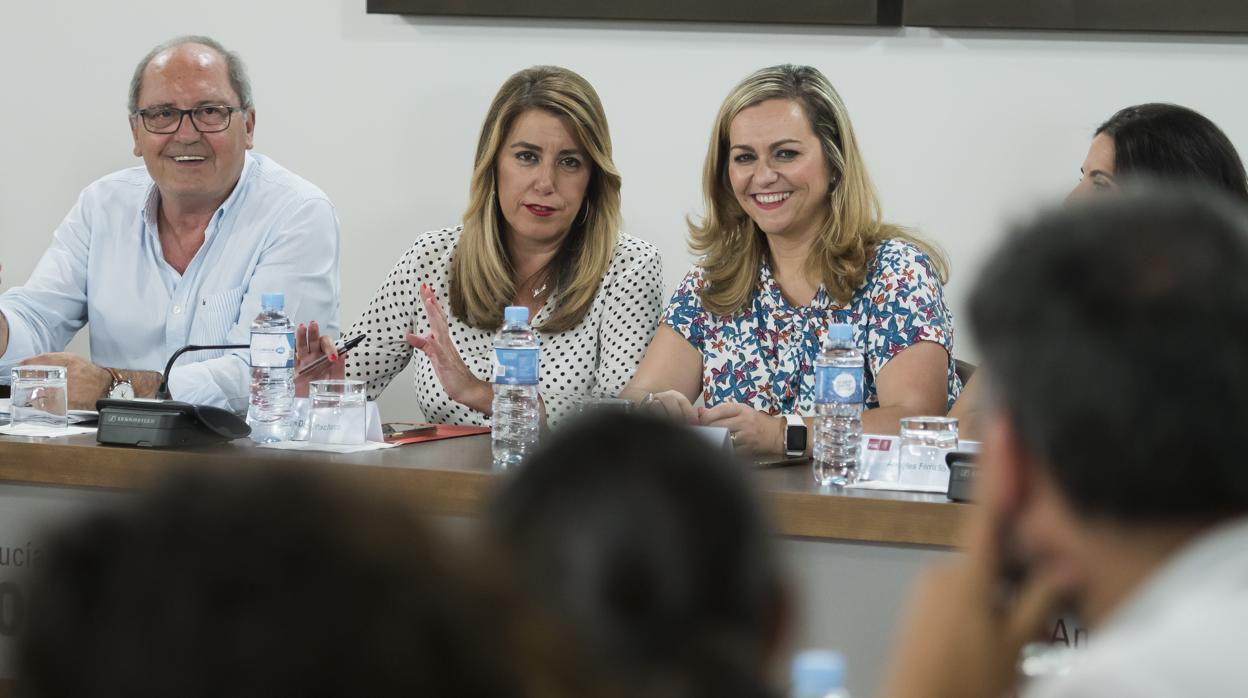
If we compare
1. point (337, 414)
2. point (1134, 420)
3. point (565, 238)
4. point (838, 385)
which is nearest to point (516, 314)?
point (337, 414)

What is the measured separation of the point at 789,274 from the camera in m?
3.05

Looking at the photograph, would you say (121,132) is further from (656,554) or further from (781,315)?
(656,554)

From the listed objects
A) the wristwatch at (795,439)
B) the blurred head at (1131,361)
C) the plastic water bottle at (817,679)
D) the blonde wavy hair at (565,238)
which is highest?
the blonde wavy hair at (565,238)

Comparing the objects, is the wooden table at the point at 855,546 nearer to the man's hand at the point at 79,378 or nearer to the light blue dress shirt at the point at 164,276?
the man's hand at the point at 79,378

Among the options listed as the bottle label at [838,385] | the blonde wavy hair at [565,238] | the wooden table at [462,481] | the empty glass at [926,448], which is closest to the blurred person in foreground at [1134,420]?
the wooden table at [462,481]

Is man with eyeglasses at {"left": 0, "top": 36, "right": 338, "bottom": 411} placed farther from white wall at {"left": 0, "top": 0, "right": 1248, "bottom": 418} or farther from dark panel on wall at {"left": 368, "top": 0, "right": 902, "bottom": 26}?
dark panel on wall at {"left": 368, "top": 0, "right": 902, "bottom": 26}

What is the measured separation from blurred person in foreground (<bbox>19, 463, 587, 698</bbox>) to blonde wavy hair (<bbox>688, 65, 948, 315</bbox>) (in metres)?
2.50

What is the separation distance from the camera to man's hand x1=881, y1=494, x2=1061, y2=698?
0.98 metres

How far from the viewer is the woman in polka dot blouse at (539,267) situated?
3.18 metres

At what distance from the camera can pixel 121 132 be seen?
164 inches

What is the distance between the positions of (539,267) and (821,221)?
2.27 feet

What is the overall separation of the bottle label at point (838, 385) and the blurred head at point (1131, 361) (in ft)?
4.86

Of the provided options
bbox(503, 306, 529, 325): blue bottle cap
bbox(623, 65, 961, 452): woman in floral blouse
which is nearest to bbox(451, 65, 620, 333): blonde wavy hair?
bbox(623, 65, 961, 452): woman in floral blouse

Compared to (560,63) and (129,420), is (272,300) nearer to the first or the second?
(129,420)
